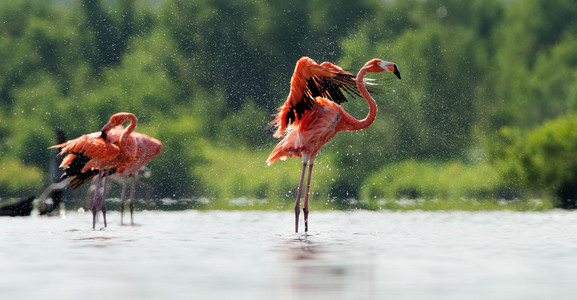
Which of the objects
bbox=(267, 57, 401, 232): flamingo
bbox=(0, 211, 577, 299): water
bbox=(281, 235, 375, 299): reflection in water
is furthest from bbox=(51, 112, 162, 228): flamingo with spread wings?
bbox=(281, 235, 375, 299): reflection in water

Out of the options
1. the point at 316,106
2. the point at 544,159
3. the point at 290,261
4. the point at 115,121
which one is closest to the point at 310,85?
the point at 316,106

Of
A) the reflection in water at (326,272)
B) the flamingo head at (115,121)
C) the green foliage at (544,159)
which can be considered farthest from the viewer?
the green foliage at (544,159)

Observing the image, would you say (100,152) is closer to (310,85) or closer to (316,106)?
(316,106)

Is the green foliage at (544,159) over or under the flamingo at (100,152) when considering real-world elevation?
over

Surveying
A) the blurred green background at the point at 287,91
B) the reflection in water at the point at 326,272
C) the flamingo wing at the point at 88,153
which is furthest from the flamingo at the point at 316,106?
the blurred green background at the point at 287,91

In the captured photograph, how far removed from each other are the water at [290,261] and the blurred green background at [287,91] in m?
9.21

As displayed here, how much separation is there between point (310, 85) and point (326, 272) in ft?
17.1

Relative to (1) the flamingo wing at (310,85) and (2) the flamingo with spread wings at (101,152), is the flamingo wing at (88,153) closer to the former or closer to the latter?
(2) the flamingo with spread wings at (101,152)

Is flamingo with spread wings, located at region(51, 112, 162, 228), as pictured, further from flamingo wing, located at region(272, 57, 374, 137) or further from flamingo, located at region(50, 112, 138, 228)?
flamingo wing, located at region(272, 57, 374, 137)

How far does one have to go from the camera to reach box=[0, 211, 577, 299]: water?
7215mm

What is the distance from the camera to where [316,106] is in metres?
13.7

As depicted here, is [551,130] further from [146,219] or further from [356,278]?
[356,278]

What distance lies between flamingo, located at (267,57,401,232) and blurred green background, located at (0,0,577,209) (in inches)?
336

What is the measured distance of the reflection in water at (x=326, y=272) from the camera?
713cm
